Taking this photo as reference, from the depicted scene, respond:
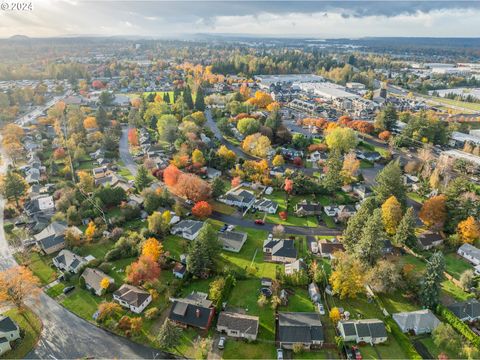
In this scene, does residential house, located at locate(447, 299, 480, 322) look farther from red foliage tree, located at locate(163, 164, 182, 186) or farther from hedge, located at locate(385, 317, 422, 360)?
red foliage tree, located at locate(163, 164, 182, 186)

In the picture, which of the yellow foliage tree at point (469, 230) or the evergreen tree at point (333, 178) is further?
the evergreen tree at point (333, 178)

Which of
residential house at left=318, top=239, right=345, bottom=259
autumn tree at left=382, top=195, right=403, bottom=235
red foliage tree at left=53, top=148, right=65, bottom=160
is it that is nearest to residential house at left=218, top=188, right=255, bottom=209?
residential house at left=318, top=239, right=345, bottom=259

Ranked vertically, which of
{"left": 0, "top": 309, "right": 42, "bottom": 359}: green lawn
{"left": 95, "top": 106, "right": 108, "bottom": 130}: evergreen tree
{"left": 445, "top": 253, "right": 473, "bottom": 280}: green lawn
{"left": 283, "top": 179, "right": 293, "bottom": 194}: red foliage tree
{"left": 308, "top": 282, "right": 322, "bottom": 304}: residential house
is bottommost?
{"left": 0, "top": 309, "right": 42, "bottom": 359}: green lawn

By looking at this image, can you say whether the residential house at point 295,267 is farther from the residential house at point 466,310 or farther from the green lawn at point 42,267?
the green lawn at point 42,267

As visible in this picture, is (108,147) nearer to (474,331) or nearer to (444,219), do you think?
(444,219)

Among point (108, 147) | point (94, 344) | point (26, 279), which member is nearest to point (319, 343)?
point (94, 344)

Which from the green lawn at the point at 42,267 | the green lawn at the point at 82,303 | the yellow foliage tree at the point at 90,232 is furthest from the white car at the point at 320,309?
the yellow foliage tree at the point at 90,232

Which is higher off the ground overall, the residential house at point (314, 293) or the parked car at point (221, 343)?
the residential house at point (314, 293)
